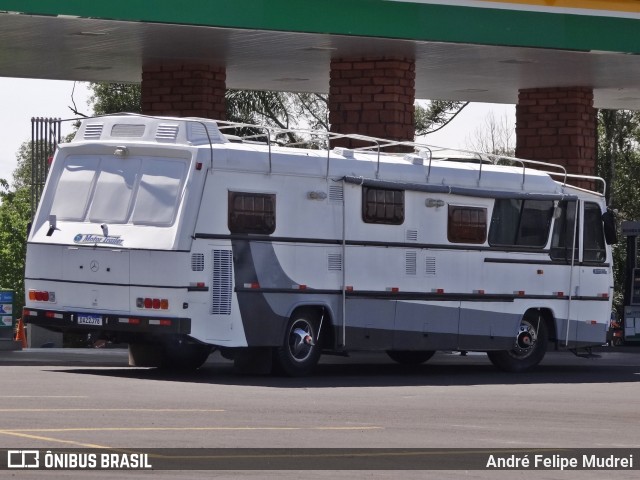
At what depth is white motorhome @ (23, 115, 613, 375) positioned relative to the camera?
2055cm

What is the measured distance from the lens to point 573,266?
997 inches

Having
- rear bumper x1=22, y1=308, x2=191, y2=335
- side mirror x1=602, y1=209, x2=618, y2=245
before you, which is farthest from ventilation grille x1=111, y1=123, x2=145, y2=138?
side mirror x1=602, y1=209, x2=618, y2=245

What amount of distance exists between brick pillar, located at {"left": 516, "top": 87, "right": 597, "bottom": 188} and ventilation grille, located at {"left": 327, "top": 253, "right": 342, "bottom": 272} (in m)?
10.0

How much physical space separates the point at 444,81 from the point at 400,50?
14.8ft

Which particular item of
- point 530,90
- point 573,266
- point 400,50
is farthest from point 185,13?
point 530,90

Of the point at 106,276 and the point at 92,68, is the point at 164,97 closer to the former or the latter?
the point at 92,68

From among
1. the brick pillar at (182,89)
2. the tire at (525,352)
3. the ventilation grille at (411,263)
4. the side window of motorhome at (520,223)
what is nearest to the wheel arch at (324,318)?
the ventilation grille at (411,263)

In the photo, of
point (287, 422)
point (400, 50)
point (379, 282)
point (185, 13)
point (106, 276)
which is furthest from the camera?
point (400, 50)

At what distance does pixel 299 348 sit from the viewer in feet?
71.4

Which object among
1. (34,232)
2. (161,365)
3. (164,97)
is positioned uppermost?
(164,97)

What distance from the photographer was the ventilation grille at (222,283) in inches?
814

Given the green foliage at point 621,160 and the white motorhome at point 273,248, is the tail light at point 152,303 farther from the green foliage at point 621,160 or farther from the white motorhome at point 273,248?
the green foliage at point 621,160

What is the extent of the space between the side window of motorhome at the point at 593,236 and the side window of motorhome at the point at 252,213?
6.31 meters

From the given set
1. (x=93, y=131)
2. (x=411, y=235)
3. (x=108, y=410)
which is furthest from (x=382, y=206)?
(x=108, y=410)
